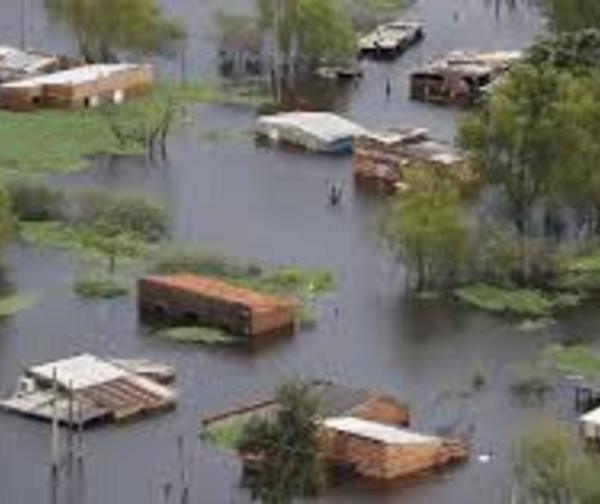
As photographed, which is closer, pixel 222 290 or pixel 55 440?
pixel 55 440

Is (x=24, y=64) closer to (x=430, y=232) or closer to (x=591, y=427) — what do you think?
(x=430, y=232)

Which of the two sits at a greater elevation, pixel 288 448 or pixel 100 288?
pixel 100 288

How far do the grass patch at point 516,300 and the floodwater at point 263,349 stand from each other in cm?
27

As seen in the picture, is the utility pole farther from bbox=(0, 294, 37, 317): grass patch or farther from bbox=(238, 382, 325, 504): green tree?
bbox=(238, 382, 325, 504): green tree

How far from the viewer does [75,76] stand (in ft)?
107

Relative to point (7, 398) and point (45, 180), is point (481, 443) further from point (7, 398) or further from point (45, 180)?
point (45, 180)

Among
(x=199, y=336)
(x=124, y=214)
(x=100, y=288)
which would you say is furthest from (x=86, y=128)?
(x=199, y=336)

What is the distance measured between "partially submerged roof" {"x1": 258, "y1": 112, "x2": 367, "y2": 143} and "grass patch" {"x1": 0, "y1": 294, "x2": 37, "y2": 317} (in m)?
7.44

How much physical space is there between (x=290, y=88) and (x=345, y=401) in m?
13.7

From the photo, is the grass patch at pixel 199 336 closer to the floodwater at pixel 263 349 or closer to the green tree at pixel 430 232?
the floodwater at pixel 263 349

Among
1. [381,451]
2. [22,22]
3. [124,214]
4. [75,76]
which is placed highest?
[22,22]

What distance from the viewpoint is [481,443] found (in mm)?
20500

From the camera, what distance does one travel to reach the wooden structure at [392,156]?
2870cm

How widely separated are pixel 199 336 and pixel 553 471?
6.21m
